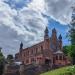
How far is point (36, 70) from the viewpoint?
106 m

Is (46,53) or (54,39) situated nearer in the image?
(46,53)

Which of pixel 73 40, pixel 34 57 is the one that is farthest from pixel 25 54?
pixel 73 40

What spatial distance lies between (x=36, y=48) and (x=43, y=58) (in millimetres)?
22930

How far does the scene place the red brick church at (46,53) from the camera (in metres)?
128

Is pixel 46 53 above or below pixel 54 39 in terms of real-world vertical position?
below

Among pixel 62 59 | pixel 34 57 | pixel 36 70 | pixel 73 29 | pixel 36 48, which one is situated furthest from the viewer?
pixel 36 48

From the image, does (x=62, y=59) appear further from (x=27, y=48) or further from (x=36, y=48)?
(x=27, y=48)

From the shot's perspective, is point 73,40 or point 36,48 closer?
point 73,40

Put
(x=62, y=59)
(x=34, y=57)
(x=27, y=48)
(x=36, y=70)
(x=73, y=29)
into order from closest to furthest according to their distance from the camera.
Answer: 1. (x=73, y=29)
2. (x=36, y=70)
3. (x=62, y=59)
4. (x=34, y=57)
5. (x=27, y=48)

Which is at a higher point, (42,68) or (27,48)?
(27,48)

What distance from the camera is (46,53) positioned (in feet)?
434

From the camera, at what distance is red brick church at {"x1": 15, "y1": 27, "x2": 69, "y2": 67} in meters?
128

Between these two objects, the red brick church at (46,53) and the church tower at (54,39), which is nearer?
the red brick church at (46,53)

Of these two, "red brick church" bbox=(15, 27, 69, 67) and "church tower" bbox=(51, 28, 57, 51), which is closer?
"red brick church" bbox=(15, 27, 69, 67)
